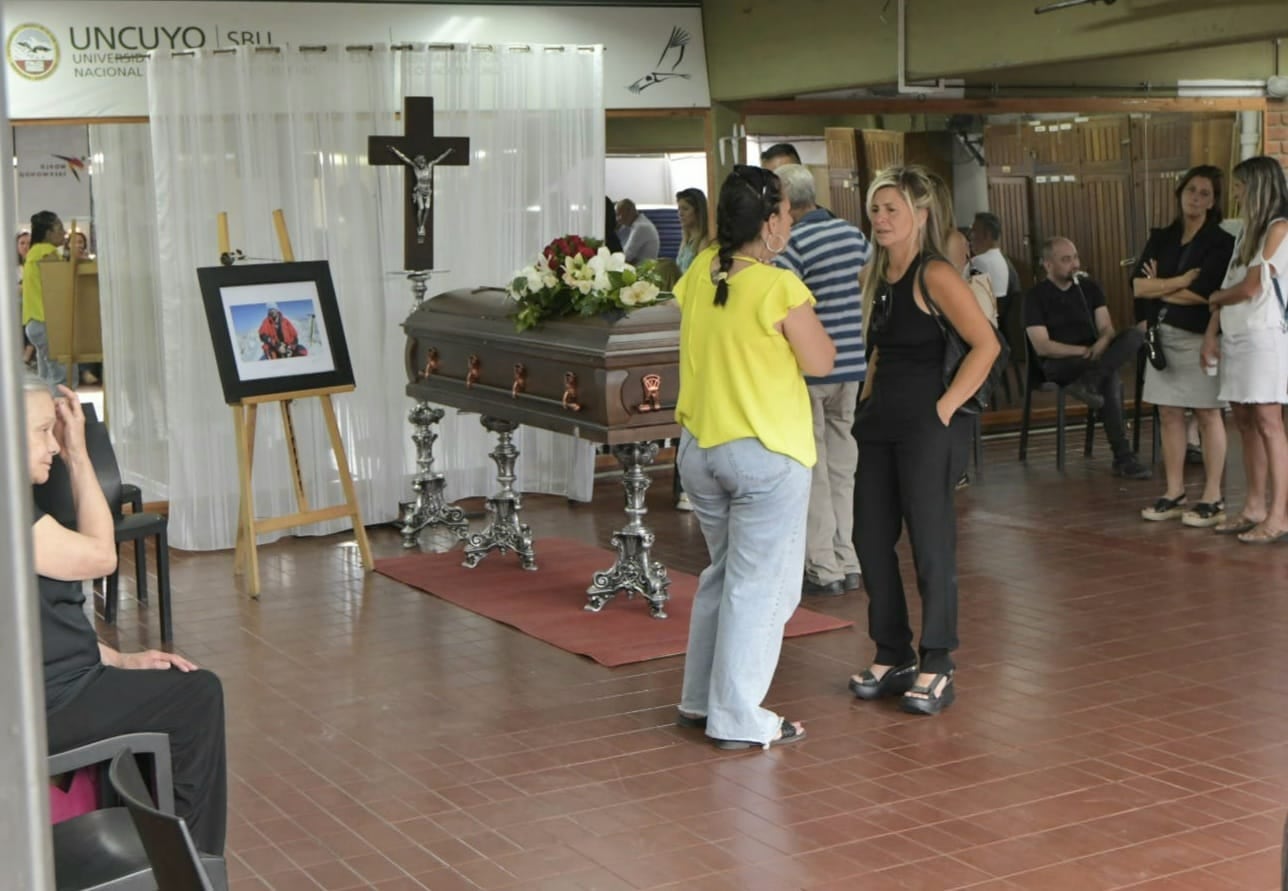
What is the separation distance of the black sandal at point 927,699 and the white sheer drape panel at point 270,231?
420cm

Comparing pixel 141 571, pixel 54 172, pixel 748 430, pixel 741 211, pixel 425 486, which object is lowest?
pixel 141 571

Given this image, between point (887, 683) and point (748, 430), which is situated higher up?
point (748, 430)

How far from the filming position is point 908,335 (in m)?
4.90

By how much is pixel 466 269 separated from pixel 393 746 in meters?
4.28

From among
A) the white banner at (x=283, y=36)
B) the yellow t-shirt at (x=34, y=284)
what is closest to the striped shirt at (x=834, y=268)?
the white banner at (x=283, y=36)

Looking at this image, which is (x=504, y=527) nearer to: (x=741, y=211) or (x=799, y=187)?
(x=799, y=187)

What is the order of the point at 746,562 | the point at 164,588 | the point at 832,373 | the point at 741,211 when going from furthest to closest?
1. the point at 832,373
2. the point at 164,588
3. the point at 746,562
4. the point at 741,211

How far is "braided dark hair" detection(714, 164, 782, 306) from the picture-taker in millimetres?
→ 4574

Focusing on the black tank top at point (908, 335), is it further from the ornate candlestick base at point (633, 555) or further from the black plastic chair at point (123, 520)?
the black plastic chair at point (123, 520)

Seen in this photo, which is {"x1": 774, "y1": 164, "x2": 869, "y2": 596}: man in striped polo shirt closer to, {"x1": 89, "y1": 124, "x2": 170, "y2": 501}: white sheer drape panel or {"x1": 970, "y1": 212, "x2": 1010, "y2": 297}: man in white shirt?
{"x1": 89, "y1": 124, "x2": 170, "y2": 501}: white sheer drape panel

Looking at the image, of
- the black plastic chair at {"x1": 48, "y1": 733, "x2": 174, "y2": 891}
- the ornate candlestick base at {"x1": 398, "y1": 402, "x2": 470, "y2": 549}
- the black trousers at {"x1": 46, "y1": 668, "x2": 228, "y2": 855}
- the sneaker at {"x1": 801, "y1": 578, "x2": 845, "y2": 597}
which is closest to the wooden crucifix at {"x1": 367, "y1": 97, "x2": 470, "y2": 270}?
the ornate candlestick base at {"x1": 398, "y1": 402, "x2": 470, "y2": 549}

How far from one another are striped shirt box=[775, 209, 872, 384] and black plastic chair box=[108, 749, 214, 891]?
Answer: 4.40m

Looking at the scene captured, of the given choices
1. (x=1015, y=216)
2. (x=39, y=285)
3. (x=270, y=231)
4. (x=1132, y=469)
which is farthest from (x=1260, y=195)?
(x=39, y=285)

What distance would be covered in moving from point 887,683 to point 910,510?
625 mm
